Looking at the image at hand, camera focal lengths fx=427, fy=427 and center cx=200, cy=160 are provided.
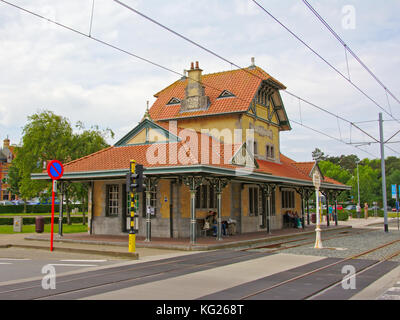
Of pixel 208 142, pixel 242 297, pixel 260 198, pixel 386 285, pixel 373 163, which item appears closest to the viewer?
pixel 242 297

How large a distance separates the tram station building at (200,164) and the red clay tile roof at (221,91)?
74 millimetres

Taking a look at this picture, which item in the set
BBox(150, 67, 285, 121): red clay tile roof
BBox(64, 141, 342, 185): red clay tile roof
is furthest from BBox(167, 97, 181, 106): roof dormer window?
BBox(64, 141, 342, 185): red clay tile roof

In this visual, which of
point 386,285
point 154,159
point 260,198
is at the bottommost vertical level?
point 386,285

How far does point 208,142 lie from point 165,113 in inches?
281

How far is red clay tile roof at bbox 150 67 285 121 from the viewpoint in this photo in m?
26.0

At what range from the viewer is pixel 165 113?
28.9 meters

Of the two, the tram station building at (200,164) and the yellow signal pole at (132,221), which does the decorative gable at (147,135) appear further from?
the yellow signal pole at (132,221)

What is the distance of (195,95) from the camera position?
90.5 feet

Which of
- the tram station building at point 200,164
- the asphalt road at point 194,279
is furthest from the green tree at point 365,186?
the asphalt road at point 194,279

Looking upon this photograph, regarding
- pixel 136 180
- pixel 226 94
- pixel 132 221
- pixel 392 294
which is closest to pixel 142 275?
pixel 132 221

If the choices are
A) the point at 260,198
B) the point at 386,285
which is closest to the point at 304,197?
the point at 260,198

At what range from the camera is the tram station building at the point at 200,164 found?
18922mm

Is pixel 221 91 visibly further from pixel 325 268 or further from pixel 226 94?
pixel 325 268
